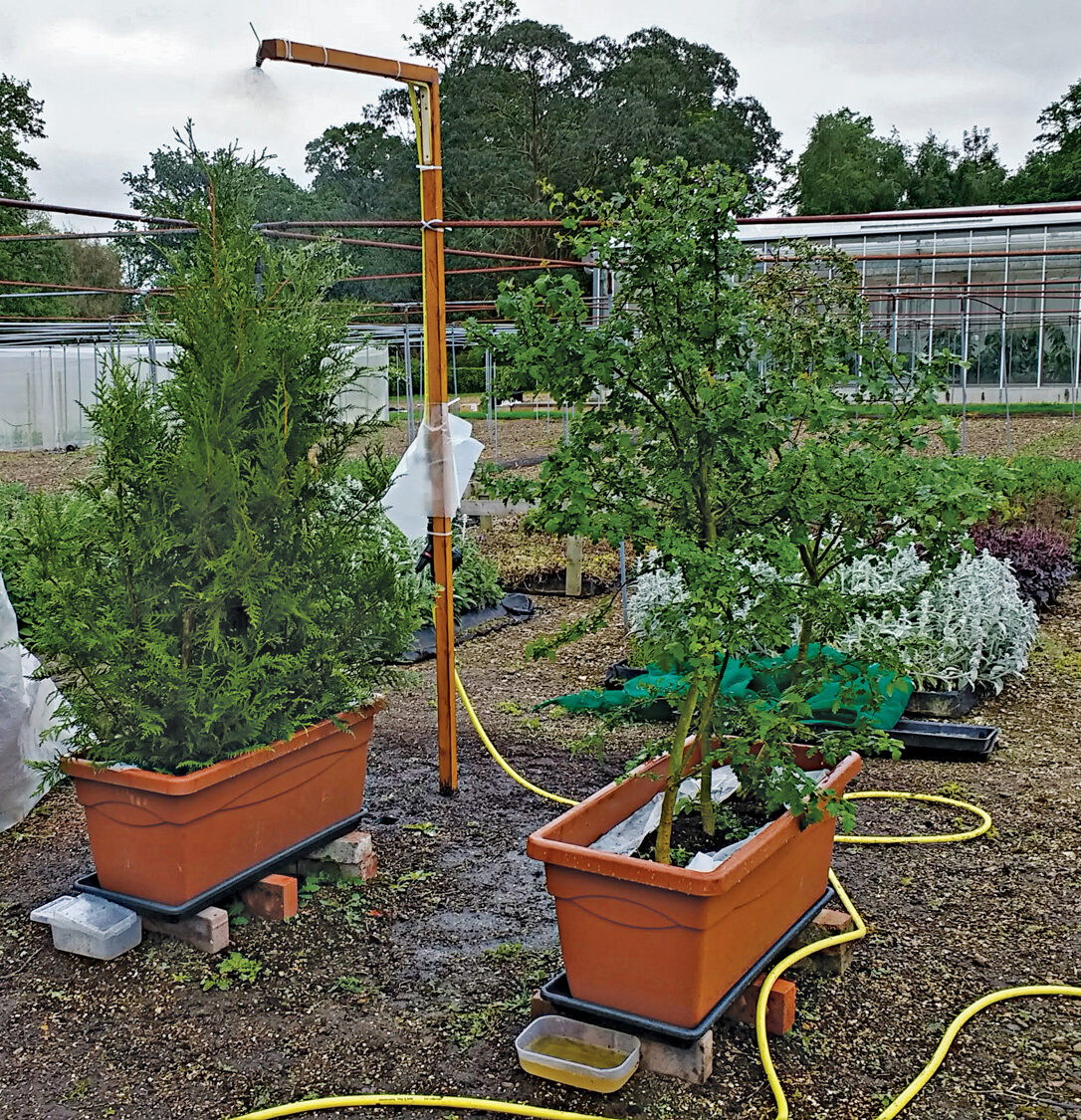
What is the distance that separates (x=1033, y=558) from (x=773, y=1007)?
5.16 m

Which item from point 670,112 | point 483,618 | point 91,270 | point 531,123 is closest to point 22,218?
point 91,270

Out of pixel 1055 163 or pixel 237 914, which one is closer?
pixel 237 914

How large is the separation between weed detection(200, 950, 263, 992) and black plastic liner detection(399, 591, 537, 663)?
3.63 m

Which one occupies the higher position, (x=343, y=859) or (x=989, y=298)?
(x=989, y=298)

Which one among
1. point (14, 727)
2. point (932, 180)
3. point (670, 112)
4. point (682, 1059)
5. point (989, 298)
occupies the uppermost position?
point (670, 112)

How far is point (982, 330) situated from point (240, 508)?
2096cm

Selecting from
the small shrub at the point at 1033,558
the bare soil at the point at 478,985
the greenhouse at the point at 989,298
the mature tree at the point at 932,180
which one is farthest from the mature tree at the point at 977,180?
the bare soil at the point at 478,985

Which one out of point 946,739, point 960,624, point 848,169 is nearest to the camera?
point 946,739

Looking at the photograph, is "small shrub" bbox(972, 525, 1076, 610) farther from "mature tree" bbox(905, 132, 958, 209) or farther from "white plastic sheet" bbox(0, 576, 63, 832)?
"mature tree" bbox(905, 132, 958, 209)

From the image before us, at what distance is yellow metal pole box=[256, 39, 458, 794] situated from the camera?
4090 mm

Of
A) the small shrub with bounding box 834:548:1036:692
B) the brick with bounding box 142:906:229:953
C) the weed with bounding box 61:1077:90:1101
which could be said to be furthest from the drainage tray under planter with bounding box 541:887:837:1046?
the small shrub with bounding box 834:548:1036:692

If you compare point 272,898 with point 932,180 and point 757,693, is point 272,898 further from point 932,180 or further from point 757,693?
point 932,180

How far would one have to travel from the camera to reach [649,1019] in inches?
101

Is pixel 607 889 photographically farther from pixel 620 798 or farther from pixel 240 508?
pixel 240 508
